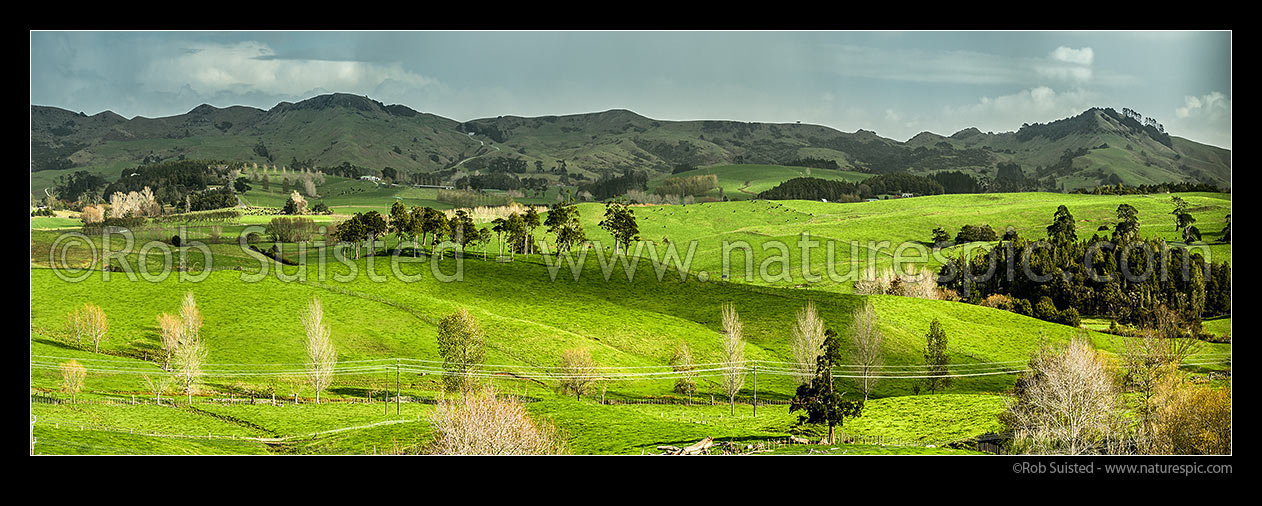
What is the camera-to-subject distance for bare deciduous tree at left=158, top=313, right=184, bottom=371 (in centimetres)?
7925

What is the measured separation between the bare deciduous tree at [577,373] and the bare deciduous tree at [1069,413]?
36.0 metres

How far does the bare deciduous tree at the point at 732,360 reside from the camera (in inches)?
3142

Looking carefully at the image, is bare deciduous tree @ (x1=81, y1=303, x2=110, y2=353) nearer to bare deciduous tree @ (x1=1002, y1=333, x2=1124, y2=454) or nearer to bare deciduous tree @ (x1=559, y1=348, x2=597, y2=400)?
bare deciduous tree @ (x1=559, y1=348, x2=597, y2=400)

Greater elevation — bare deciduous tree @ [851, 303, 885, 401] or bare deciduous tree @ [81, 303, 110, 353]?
bare deciduous tree @ [81, 303, 110, 353]

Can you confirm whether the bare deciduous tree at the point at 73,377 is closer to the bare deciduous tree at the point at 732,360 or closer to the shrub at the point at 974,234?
the bare deciduous tree at the point at 732,360

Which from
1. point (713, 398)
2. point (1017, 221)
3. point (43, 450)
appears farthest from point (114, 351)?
point (1017, 221)

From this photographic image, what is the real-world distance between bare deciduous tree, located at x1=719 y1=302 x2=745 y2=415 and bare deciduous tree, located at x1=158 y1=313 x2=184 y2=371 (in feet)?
165

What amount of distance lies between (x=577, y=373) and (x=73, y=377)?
1612 inches

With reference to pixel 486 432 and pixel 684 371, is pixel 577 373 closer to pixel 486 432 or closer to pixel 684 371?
pixel 684 371

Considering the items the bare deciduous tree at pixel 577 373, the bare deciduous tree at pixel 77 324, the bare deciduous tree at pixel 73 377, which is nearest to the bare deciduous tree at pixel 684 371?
the bare deciduous tree at pixel 577 373

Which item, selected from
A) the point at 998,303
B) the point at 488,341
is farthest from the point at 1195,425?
the point at 998,303

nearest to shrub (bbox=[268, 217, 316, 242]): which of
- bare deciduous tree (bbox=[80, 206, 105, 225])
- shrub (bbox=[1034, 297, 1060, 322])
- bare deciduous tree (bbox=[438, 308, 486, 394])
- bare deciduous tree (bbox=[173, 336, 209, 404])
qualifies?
bare deciduous tree (bbox=[80, 206, 105, 225])
